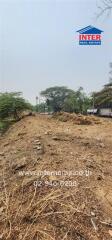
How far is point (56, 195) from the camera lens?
115 inches

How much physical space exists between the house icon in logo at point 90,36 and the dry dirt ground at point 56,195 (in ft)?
5.58

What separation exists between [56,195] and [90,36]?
2855 mm

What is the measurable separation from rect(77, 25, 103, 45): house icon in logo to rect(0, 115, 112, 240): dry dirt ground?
1.70 m

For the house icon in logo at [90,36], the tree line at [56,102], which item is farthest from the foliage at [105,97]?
the house icon in logo at [90,36]

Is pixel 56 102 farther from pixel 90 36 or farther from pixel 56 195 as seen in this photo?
pixel 56 195

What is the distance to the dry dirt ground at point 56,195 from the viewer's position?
8.38 feet

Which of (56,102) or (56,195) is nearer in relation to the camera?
(56,195)

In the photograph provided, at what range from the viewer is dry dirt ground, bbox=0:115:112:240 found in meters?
2.55

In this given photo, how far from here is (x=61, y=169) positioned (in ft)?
11.3

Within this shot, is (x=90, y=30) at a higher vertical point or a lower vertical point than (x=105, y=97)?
higher

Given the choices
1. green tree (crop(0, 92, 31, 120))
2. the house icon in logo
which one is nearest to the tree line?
green tree (crop(0, 92, 31, 120))

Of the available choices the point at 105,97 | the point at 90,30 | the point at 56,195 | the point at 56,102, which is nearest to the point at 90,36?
the point at 90,30

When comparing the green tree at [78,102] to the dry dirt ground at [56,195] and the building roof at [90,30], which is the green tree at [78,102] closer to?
the building roof at [90,30]

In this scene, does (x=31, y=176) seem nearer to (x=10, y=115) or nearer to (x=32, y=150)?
(x=32, y=150)
